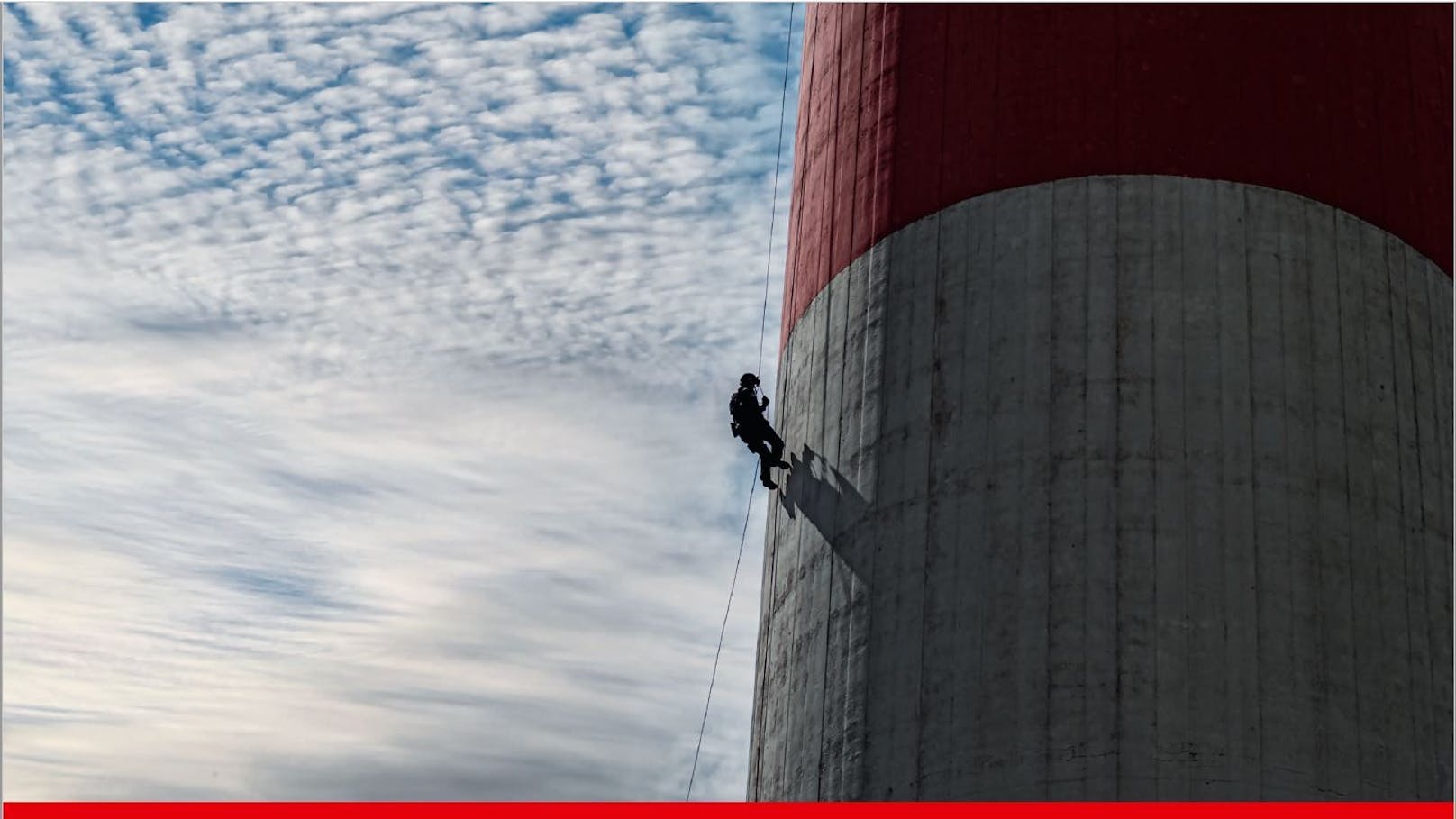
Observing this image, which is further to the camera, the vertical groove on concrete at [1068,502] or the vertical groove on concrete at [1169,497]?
the vertical groove on concrete at [1068,502]

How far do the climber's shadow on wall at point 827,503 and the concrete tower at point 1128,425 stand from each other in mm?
59

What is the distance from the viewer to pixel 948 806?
69.5ft

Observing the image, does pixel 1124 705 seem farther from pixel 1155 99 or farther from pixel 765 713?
pixel 1155 99

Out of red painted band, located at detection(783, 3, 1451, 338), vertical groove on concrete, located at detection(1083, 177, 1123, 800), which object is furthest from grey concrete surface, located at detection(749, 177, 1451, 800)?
red painted band, located at detection(783, 3, 1451, 338)

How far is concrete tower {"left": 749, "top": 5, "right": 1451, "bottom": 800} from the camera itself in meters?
21.4

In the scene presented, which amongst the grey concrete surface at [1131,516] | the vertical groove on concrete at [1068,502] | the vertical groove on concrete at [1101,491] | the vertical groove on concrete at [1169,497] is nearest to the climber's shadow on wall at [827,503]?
the grey concrete surface at [1131,516]

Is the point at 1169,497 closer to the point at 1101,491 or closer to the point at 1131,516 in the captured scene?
the point at 1131,516

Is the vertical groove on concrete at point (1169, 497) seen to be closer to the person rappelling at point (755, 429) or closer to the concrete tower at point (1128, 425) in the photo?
the concrete tower at point (1128, 425)

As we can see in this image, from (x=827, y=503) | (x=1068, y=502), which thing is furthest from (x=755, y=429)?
(x=1068, y=502)

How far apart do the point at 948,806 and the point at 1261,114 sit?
30.0ft

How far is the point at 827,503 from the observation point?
973 inches

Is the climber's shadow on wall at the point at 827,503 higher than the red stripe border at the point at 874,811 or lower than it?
higher

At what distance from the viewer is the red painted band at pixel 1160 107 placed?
77.9 ft

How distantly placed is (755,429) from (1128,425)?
5375 mm
